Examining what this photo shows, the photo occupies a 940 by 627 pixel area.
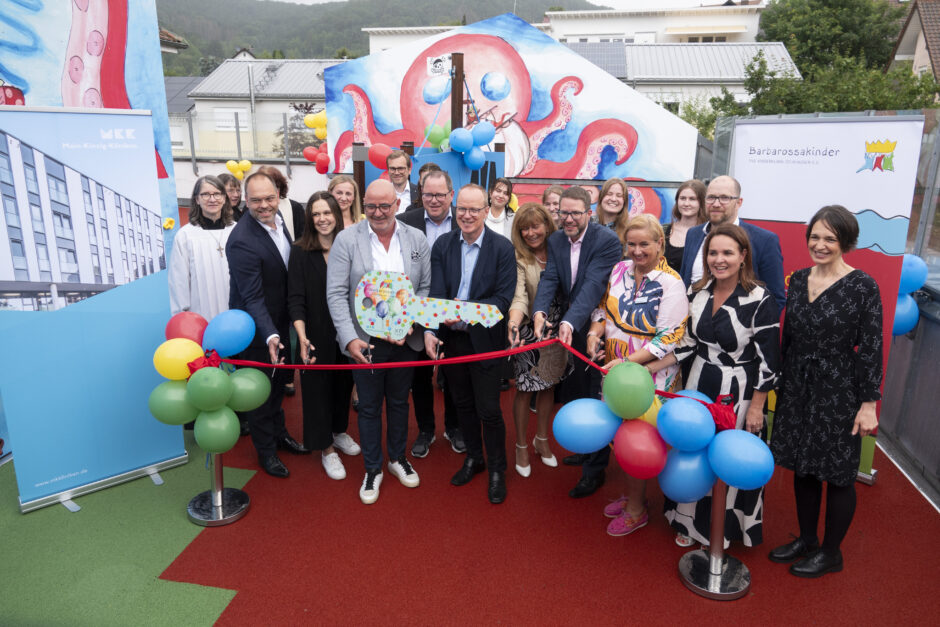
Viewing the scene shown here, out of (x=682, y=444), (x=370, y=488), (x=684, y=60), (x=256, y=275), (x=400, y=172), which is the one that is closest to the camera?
(x=682, y=444)

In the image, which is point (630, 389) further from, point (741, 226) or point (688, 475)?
point (741, 226)

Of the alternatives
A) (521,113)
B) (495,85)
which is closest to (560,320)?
(521,113)

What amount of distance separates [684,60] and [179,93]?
21766 millimetres

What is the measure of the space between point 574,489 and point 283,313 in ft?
6.86

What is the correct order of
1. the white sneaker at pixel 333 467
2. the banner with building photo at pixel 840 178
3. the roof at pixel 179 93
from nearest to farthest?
the banner with building photo at pixel 840 178 < the white sneaker at pixel 333 467 < the roof at pixel 179 93

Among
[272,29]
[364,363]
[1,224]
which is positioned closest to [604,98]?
[364,363]

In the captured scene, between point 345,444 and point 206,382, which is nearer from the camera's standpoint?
point 206,382

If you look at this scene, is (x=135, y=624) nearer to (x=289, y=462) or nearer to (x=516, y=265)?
(x=289, y=462)

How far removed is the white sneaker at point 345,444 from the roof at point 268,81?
2080cm

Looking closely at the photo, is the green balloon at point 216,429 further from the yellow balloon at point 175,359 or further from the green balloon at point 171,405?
the yellow balloon at point 175,359

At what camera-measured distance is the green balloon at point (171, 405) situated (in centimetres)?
301

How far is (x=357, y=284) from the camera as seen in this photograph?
129 inches

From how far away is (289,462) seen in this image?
156 inches

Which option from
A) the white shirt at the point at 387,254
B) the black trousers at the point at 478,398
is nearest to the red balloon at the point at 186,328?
the white shirt at the point at 387,254
